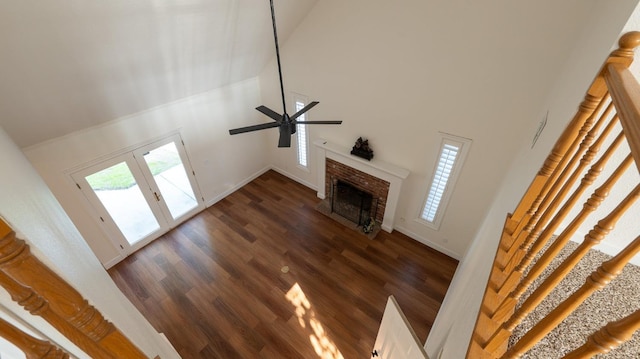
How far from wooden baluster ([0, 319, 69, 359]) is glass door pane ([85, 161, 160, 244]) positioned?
4.30 metres

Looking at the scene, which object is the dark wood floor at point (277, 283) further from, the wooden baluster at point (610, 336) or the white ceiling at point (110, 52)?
the wooden baluster at point (610, 336)

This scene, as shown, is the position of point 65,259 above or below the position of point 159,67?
below

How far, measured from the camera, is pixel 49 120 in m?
3.18

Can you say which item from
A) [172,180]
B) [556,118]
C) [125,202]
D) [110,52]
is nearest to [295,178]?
[172,180]

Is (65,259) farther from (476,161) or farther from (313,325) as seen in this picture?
(476,161)

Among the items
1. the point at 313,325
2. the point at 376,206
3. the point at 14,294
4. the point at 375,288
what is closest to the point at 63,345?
the point at 14,294

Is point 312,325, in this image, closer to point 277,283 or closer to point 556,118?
point 277,283

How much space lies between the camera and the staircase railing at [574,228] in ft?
1.87

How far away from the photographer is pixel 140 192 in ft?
15.5

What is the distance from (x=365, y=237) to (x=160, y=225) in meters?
4.07

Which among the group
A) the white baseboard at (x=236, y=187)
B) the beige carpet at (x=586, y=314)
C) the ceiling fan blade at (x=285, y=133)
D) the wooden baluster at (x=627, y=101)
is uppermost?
the wooden baluster at (x=627, y=101)

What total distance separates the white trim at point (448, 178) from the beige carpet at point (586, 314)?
250cm

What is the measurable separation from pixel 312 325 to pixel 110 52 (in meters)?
4.29

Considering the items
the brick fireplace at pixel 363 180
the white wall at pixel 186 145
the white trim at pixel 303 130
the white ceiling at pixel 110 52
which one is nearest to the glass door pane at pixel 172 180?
the white wall at pixel 186 145
